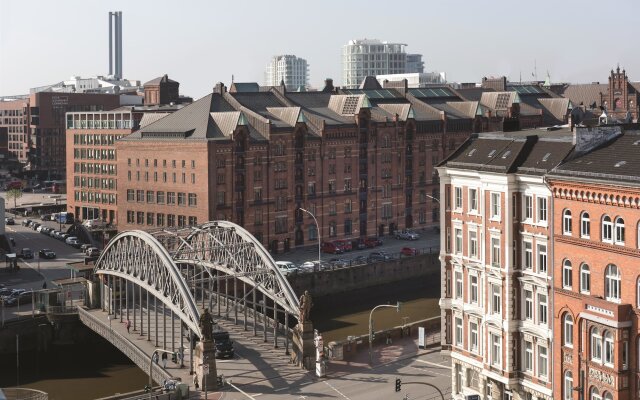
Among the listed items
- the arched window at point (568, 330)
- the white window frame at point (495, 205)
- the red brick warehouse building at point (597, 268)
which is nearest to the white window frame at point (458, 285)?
the white window frame at point (495, 205)

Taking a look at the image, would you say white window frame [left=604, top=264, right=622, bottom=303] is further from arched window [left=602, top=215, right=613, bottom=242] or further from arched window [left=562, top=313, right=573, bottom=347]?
arched window [left=562, top=313, right=573, bottom=347]

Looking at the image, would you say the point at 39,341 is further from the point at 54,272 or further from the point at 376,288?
the point at 376,288

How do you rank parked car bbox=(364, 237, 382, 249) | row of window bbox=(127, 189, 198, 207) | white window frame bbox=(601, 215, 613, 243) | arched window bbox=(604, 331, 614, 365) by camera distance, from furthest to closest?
parked car bbox=(364, 237, 382, 249) → row of window bbox=(127, 189, 198, 207) → white window frame bbox=(601, 215, 613, 243) → arched window bbox=(604, 331, 614, 365)

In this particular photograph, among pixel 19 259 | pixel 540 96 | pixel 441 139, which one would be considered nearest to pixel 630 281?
pixel 19 259

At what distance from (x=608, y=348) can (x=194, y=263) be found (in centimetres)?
5292

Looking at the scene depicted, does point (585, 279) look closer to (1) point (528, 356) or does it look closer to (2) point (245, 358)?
(1) point (528, 356)

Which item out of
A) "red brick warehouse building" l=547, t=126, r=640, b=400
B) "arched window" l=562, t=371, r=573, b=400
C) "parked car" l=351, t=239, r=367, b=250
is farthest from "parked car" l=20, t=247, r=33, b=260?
"arched window" l=562, t=371, r=573, b=400

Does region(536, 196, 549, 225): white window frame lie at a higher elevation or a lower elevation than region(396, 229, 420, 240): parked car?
higher

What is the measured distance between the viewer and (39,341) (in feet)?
334

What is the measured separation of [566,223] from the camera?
58906 millimetres

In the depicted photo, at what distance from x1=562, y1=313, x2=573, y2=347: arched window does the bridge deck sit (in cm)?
2587

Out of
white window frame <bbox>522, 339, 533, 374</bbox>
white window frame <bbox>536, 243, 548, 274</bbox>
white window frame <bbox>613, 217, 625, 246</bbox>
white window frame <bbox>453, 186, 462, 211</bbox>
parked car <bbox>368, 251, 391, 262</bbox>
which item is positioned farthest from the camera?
parked car <bbox>368, 251, 391, 262</bbox>

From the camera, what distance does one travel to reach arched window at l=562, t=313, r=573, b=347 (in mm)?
58438

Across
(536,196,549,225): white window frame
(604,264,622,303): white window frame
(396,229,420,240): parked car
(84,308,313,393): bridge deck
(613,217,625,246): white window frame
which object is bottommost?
(84,308,313,393): bridge deck
